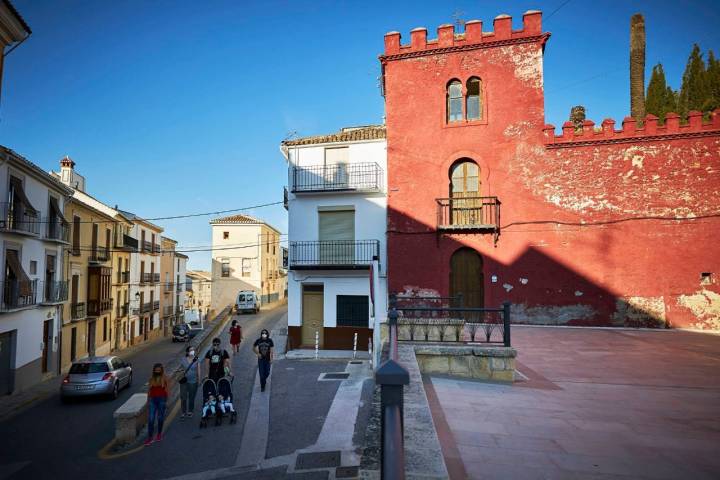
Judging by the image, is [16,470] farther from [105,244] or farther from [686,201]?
[105,244]

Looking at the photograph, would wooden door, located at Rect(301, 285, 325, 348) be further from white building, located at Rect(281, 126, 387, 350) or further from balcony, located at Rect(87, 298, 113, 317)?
balcony, located at Rect(87, 298, 113, 317)

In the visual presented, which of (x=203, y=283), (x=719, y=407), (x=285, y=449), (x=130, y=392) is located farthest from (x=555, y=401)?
(x=203, y=283)

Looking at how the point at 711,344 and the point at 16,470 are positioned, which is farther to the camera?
the point at 711,344

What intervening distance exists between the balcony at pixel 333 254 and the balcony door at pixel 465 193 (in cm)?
367

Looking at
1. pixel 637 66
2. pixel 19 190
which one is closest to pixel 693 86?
pixel 637 66

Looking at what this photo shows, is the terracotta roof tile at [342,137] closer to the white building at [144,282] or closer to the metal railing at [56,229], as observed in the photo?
the metal railing at [56,229]

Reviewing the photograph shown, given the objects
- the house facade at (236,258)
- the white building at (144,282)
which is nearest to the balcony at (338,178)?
the white building at (144,282)

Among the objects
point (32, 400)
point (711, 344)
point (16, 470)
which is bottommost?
point (32, 400)

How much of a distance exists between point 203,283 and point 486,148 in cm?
5026

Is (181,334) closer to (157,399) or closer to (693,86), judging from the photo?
(157,399)

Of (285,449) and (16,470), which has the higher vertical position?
(285,449)

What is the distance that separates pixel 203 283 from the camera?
56.8 metres

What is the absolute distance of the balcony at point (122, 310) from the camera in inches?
1131

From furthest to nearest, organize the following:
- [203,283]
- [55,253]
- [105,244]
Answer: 1. [203,283]
2. [105,244]
3. [55,253]
